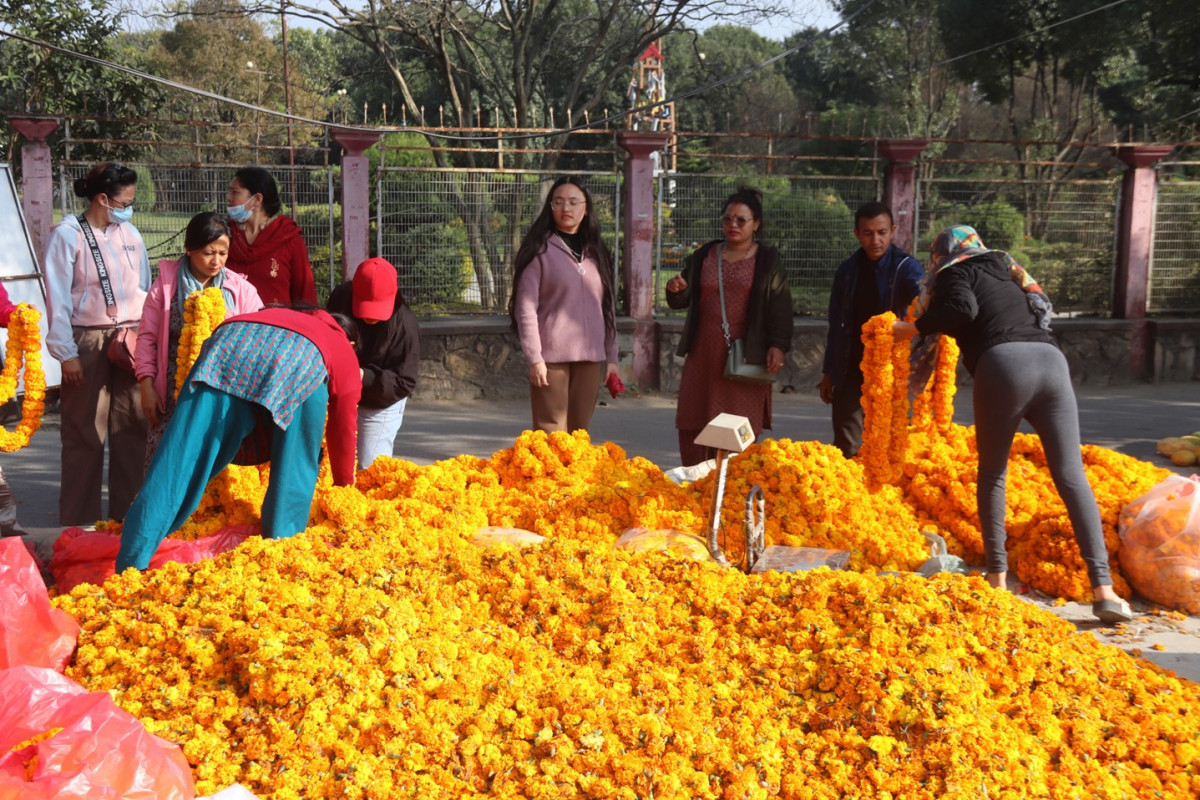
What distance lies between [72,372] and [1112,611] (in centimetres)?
439

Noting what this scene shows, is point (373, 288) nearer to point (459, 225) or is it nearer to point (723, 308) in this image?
point (723, 308)

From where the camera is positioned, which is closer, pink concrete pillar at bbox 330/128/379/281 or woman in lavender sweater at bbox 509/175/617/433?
woman in lavender sweater at bbox 509/175/617/433

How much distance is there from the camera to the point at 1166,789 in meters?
2.68

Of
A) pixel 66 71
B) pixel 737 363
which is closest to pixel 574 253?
pixel 737 363

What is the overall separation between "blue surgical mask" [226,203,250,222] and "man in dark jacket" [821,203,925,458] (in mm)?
2957

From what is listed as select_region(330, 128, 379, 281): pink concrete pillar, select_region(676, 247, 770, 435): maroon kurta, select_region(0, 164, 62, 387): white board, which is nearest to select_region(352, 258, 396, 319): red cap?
select_region(676, 247, 770, 435): maroon kurta

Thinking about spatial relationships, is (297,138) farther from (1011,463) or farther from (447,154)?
(1011,463)

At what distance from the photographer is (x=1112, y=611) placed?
4008 mm

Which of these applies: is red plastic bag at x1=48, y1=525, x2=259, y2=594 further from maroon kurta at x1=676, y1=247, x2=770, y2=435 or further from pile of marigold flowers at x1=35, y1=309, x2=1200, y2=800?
maroon kurta at x1=676, y1=247, x2=770, y2=435

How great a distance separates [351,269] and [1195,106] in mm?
12506

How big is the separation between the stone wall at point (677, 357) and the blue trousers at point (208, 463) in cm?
600

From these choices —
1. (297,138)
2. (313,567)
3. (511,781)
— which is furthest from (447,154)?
(511,781)

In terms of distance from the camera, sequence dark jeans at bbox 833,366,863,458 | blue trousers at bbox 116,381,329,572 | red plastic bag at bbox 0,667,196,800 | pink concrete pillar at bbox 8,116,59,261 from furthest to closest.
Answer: pink concrete pillar at bbox 8,116,59,261 → dark jeans at bbox 833,366,863,458 → blue trousers at bbox 116,381,329,572 → red plastic bag at bbox 0,667,196,800

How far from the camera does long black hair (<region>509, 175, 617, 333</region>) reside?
5.20 meters
